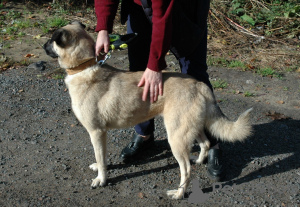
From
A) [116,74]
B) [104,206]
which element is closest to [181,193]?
[104,206]

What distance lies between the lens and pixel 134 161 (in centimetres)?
391

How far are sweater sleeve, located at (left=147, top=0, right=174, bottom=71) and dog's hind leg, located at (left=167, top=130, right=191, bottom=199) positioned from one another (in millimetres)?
687

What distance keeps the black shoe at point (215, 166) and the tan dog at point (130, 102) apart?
403mm

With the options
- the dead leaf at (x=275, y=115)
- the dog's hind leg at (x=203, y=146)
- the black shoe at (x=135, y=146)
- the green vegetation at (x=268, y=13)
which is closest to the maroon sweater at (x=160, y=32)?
the dog's hind leg at (x=203, y=146)

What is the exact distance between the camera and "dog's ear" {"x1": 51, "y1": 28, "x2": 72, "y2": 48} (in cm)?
300

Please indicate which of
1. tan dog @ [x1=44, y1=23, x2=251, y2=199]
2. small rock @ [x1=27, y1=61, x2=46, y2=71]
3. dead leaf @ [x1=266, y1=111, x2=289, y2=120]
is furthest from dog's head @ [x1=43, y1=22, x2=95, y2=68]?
small rock @ [x1=27, y1=61, x2=46, y2=71]

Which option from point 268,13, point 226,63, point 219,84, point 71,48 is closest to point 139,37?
point 71,48

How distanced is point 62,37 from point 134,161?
1.67 meters

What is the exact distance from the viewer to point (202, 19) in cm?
330

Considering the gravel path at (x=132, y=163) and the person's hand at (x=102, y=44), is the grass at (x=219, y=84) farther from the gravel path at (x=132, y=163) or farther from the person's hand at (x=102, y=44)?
the person's hand at (x=102, y=44)

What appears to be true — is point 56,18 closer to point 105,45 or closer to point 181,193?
point 105,45

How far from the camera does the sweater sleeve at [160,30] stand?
286 centimetres

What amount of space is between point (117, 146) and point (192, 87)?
4.74 ft

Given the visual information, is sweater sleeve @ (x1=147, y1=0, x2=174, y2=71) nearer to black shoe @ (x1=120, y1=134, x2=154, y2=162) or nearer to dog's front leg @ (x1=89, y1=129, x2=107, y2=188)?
dog's front leg @ (x1=89, y1=129, x2=107, y2=188)
